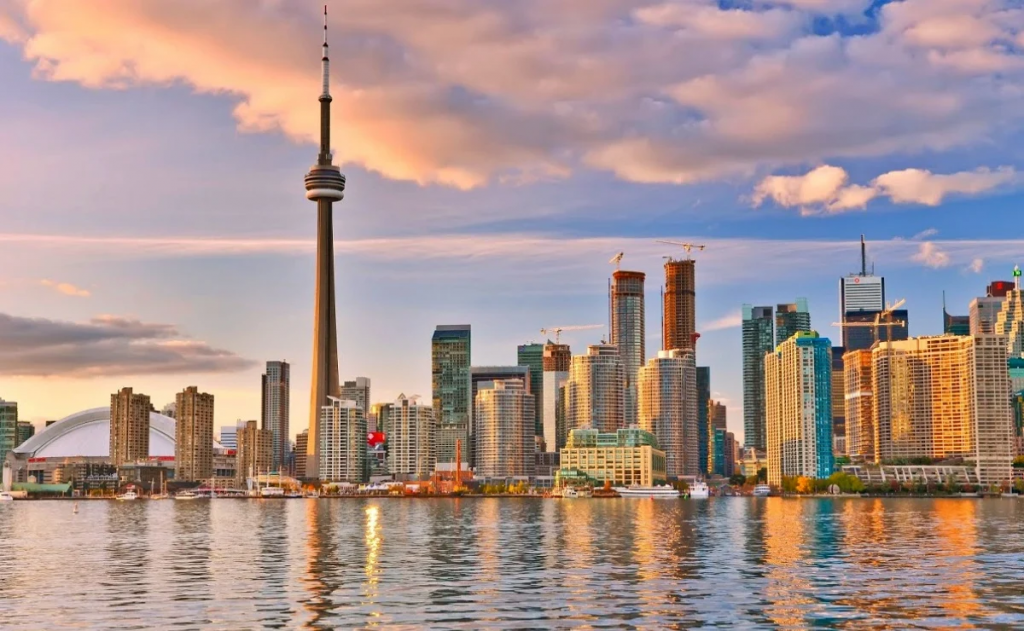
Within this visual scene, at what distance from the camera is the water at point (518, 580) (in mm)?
67500

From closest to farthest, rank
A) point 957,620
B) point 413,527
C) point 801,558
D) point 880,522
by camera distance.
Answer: point 957,620 < point 801,558 < point 413,527 < point 880,522

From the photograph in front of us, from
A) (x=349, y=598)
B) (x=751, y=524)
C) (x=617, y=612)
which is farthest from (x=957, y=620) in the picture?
(x=751, y=524)

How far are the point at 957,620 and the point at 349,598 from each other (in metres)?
33.6

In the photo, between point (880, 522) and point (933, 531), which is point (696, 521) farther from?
point (933, 531)

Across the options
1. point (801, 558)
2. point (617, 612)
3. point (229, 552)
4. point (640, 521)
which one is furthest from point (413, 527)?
point (617, 612)

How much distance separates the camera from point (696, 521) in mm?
192250

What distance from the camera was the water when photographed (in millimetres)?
67500

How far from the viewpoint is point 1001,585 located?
8169cm

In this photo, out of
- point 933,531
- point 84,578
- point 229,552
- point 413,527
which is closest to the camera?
point 84,578

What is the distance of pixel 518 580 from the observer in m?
87.2

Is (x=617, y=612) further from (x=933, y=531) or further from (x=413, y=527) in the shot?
(x=413, y=527)

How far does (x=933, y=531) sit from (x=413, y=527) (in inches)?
2606

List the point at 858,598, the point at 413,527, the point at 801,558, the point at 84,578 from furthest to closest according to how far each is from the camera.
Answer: the point at 413,527 → the point at 801,558 → the point at 84,578 → the point at 858,598

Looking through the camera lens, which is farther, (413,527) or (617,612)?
(413,527)
